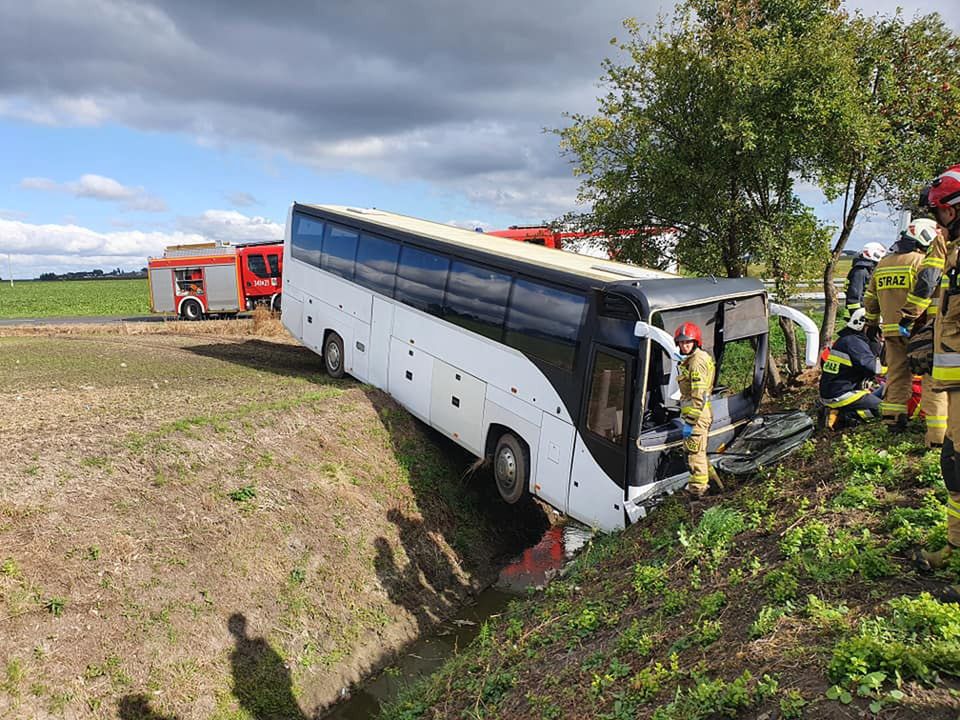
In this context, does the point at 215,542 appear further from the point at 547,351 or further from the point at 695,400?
the point at 695,400

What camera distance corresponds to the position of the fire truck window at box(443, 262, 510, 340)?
388 inches

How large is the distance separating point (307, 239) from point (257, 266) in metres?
15.3

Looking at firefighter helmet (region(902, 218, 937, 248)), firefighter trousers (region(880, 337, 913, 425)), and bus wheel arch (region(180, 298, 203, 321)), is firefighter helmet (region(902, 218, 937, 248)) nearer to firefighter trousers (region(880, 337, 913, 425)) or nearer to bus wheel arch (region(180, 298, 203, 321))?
firefighter trousers (region(880, 337, 913, 425))

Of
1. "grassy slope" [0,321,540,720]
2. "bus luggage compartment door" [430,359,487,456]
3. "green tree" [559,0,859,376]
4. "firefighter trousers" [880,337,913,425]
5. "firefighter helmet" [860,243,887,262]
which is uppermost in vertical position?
"green tree" [559,0,859,376]

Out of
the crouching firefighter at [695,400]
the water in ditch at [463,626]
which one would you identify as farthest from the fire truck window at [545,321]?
the water in ditch at [463,626]

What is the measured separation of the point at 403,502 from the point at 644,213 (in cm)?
866

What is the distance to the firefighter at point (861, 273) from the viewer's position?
8914 millimetres

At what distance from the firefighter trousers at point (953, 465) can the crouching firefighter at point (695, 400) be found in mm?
3021

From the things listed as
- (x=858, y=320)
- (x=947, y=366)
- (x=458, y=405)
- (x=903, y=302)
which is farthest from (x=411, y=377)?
(x=947, y=366)

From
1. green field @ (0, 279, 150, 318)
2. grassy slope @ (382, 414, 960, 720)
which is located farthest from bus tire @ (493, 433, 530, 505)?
green field @ (0, 279, 150, 318)

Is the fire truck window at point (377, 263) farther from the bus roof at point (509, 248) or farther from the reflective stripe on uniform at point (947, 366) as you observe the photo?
the reflective stripe on uniform at point (947, 366)

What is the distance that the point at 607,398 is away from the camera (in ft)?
26.5

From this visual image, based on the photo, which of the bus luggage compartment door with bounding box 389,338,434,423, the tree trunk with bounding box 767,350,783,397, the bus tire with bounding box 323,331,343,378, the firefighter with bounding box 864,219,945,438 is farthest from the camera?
the bus tire with bounding box 323,331,343,378

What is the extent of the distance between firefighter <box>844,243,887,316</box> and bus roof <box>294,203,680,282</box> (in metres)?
2.50
